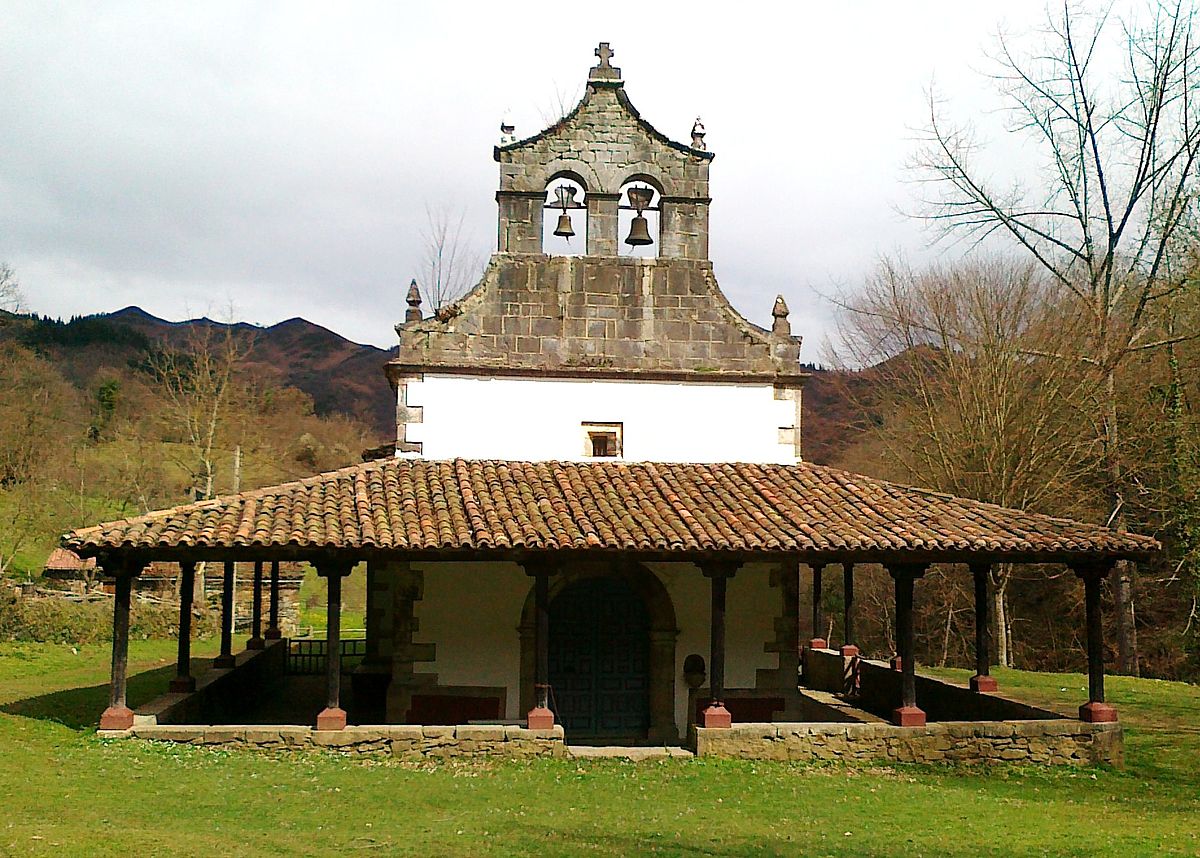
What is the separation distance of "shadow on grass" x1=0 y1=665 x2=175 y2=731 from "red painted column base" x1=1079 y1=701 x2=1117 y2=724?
1086 cm

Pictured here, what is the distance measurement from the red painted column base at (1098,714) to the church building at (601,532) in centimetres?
2

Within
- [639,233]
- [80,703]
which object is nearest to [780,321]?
[639,233]

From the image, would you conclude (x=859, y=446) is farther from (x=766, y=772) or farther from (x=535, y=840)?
(x=535, y=840)

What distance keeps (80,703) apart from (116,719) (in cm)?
407

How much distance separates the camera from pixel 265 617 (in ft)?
95.3

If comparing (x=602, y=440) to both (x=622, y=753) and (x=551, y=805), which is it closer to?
(x=622, y=753)

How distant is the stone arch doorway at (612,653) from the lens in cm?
1323

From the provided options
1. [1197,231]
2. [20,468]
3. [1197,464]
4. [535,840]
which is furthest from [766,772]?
[20,468]

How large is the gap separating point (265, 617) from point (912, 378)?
59.4 ft

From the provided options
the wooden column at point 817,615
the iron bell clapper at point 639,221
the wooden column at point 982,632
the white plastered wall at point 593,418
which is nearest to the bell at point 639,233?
the iron bell clapper at point 639,221

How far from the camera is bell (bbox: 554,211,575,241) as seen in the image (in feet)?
47.6

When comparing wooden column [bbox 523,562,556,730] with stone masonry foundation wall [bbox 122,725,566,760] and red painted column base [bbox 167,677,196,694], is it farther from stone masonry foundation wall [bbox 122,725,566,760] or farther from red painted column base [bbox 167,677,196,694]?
red painted column base [bbox 167,677,196,694]

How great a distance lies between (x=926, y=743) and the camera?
11430 mm

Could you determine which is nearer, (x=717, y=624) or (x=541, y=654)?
(x=541, y=654)
